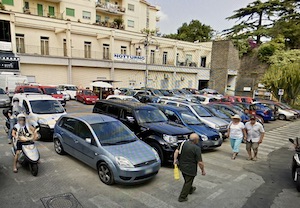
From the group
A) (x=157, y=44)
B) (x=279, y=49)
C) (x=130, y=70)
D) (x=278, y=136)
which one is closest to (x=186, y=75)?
(x=157, y=44)

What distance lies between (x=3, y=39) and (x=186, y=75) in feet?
90.6

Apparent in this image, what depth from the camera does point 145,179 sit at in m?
5.46

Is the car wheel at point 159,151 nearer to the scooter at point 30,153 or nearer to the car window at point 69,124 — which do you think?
the car window at point 69,124

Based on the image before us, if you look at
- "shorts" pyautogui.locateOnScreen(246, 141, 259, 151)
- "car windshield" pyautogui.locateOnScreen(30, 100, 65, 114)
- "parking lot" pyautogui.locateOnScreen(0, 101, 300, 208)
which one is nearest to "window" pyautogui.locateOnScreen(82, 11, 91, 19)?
"car windshield" pyautogui.locateOnScreen(30, 100, 65, 114)

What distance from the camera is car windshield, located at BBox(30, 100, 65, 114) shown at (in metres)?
9.45

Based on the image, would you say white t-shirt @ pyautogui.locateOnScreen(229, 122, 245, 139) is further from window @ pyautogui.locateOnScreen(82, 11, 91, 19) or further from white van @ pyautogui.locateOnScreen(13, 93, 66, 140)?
window @ pyautogui.locateOnScreen(82, 11, 91, 19)

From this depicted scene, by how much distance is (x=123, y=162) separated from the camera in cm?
529

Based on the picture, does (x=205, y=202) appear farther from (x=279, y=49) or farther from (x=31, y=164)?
(x=279, y=49)

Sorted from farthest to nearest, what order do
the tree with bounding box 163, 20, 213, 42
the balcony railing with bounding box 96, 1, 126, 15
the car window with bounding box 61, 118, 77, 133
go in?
the tree with bounding box 163, 20, 213, 42, the balcony railing with bounding box 96, 1, 126, 15, the car window with bounding box 61, 118, 77, 133

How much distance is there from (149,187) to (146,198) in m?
0.56

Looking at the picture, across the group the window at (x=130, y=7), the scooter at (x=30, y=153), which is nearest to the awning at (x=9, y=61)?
the scooter at (x=30, y=153)

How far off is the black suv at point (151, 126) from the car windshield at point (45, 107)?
208cm

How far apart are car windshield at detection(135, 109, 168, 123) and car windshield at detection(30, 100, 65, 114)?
160 inches

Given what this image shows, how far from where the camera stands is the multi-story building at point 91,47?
24.1m
